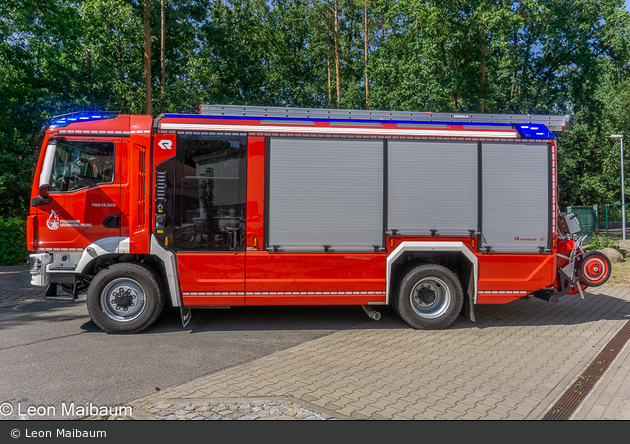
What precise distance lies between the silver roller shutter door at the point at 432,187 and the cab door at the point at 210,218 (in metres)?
2.18

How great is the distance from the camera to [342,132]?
6488 millimetres

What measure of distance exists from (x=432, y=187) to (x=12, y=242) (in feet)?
42.1

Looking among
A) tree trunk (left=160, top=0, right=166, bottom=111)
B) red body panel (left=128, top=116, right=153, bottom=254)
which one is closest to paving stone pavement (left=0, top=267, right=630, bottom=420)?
red body panel (left=128, top=116, right=153, bottom=254)

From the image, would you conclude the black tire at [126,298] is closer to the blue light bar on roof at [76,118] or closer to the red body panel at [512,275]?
the blue light bar on roof at [76,118]

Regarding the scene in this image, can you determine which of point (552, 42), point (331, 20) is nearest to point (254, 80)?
point (331, 20)

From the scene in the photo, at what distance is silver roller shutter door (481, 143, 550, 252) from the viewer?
6691 mm

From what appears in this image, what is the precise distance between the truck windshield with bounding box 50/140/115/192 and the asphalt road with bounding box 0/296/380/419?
2.11 metres

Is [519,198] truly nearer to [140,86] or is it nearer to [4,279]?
[4,279]

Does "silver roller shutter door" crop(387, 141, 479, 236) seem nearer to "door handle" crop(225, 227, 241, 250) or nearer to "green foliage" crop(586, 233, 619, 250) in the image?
"door handle" crop(225, 227, 241, 250)

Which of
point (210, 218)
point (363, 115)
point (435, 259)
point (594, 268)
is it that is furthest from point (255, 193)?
point (594, 268)


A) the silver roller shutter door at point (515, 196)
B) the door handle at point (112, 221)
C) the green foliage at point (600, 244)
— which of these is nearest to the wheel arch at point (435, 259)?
the silver roller shutter door at point (515, 196)

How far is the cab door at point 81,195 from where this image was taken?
6.21 meters

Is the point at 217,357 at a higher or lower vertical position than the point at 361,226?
lower
